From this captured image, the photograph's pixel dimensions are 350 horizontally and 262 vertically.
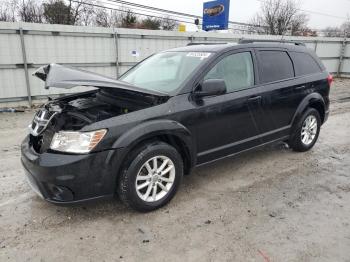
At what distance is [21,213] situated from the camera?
3.13m

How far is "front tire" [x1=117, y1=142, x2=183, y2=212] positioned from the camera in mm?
2934

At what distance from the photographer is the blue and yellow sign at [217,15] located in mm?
19784

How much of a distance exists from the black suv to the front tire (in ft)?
0.03

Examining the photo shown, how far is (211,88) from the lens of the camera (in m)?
3.26

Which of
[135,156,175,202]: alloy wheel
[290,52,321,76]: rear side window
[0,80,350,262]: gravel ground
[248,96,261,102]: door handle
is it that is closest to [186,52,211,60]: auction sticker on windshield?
[248,96,261,102]: door handle

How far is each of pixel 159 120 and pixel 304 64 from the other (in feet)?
10.0

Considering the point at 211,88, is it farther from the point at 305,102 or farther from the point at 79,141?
the point at 305,102

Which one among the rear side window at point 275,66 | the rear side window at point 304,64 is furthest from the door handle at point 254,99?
the rear side window at point 304,64

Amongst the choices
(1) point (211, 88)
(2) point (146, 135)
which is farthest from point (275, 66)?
(2) point (146, 135)

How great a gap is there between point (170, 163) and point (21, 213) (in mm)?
1652

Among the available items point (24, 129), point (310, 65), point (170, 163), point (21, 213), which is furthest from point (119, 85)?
point (24, 129)

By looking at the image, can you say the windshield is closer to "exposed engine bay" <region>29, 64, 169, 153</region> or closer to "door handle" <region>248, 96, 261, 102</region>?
"exposed engine bay" <region>29, 64, 169, 153</region>

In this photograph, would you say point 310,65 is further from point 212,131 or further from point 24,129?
point 24,129

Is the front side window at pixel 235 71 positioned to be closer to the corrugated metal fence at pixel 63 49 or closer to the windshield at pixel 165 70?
the windshield at pixel 165 70
